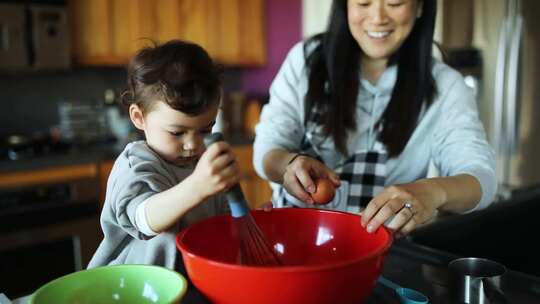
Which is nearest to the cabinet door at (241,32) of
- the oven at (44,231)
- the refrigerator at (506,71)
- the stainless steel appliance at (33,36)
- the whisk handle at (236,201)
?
the stainless steel appliance at (33,36)

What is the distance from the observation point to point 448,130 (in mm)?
1169

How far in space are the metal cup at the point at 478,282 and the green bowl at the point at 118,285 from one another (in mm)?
396

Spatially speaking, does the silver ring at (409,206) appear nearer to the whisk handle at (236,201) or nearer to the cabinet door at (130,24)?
the whisk handle at (236,201)

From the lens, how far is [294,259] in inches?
34.0

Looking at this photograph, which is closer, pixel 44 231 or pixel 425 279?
pixel 425 279

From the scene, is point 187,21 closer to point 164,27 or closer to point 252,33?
point 164,27

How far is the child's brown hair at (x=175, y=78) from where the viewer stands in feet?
2.71

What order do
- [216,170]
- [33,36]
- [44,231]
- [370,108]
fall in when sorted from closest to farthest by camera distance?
[216,170]
[370,108]
[44,231]
[33,36]

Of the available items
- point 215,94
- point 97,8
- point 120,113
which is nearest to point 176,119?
point 215,94

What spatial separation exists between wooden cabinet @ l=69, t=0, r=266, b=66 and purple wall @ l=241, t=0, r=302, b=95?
13 centimetres

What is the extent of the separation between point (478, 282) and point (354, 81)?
65cm

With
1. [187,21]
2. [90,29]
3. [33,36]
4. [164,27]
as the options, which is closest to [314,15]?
[187,21]

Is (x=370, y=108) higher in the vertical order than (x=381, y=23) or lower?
lower

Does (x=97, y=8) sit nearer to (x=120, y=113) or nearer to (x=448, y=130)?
(x=120, y=113)
